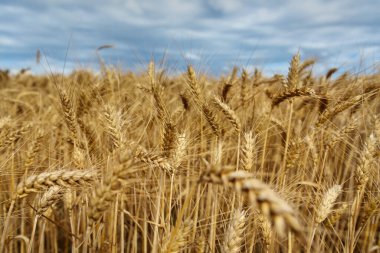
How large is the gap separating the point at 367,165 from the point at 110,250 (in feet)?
4.77

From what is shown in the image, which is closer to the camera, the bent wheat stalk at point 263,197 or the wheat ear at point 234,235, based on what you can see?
the bent wheat stalk at point 263,197

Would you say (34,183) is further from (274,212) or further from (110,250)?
(274,212)

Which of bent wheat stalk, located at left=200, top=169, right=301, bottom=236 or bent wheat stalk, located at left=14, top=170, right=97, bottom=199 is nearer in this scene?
bent wheat stalk, located at left=200, top=169, right=301, bottom=236

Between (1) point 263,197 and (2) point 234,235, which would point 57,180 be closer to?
(2) point 234,235

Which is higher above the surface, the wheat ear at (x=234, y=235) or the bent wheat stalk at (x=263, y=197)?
the bent wheat stalk at (x=263, y=197)

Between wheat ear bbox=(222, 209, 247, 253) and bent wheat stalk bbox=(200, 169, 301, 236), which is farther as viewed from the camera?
wheat ear bbox=(222, 209, 247, 253)

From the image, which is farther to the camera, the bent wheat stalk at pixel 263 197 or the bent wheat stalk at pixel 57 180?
the bent wheat stalk at pixel 57 180

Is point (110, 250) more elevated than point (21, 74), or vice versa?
point (21, 74)

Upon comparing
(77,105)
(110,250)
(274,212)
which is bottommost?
(110,250)

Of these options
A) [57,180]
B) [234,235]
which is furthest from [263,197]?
[57,180]

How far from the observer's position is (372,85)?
2930 millimetres

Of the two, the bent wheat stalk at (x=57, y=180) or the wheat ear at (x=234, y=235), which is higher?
the bent wheat stalk at (x=57, y=180)

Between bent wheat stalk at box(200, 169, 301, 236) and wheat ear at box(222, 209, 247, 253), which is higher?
bent wheat stalk at box(200, 169, 301, 236)

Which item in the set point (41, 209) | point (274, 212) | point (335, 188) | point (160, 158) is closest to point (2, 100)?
point (41, 209)
